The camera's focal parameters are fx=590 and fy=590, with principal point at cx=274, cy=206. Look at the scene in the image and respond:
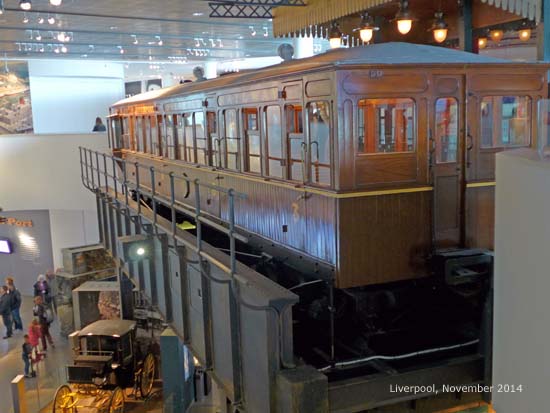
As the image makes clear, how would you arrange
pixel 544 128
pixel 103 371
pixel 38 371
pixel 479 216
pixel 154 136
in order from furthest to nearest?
pixel 38 371, pixel 103 371, pixel 154 136, pixel 479 216, pixel 544 128

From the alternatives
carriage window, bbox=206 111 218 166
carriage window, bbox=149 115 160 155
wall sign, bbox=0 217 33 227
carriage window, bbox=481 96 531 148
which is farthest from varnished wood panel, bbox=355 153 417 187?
wall sign, bbox=0 217 33 227

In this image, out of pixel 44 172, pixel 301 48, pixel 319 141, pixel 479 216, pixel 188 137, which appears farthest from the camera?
pixel 301 48

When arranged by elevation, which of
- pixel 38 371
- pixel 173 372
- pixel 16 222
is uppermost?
pixel 16 222

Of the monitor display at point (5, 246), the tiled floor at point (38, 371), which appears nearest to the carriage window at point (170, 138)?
A: the tiled floor at point (38, 371)

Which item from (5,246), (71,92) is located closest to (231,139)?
(5,246)

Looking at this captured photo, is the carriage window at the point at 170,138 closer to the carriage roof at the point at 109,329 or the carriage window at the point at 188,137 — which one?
→ the carriage window at the point at 188,137

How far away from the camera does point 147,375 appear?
46.4ft

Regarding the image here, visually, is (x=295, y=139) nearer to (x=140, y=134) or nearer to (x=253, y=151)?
(x=253, y=151)

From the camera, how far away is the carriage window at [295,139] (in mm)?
6637

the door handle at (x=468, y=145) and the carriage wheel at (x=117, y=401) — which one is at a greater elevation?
the door handle at (x=468, y=145)

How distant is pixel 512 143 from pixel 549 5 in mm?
3398

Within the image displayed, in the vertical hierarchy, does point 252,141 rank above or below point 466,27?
below

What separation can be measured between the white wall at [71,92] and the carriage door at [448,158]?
23029 mm

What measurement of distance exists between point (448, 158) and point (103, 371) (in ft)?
31.9
